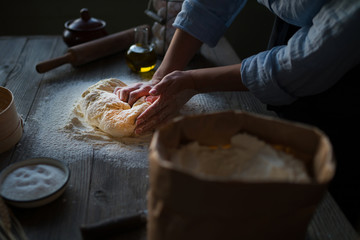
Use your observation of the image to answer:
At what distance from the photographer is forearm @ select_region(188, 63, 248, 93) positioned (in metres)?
1.10

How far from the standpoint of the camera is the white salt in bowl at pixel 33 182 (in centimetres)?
74

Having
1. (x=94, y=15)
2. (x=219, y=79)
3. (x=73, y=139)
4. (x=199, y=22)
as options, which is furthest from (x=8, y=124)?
(x=94, y=15)

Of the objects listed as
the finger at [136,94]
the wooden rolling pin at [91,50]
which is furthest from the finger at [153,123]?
the wooden rolling pin at [91,50]

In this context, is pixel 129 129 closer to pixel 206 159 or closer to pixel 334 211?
pixel 206 159

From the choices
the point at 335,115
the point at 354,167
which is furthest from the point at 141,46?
the point at 354,167

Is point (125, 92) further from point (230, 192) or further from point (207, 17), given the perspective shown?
point (230, 192)

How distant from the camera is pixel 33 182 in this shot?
78cm

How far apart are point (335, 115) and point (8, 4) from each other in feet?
8.04

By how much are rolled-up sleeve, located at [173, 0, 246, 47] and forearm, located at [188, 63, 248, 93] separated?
0.79ft

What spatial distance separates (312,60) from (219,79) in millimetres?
352

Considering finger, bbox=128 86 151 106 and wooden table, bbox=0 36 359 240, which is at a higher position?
finger, bbox=128 86 151 106

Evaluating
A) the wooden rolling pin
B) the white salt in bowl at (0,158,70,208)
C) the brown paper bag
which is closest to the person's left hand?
the white salt in bowl at (0,158,70,208)

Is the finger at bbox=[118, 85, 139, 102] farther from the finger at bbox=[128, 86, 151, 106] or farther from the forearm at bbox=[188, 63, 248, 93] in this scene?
the forearm at bbox=[188, 63, 248, 93]

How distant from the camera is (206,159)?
598mm
